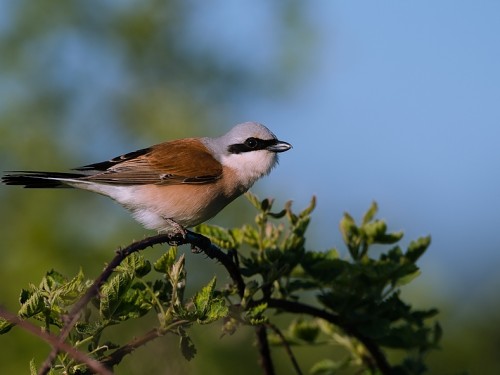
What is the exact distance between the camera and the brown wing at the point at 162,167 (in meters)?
4.34

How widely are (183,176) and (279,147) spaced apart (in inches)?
21.5

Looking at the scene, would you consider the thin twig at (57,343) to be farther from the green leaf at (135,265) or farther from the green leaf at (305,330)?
the green leaf at (305,330)

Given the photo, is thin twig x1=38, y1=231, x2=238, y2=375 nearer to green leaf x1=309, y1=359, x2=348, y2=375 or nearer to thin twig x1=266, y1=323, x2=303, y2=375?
thin twig x1=266, y1=323, x2=303, y2=375

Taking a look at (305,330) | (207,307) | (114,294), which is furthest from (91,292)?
(305,330)

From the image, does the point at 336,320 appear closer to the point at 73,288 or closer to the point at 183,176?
the point at 73,288

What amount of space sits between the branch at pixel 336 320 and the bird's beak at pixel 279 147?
1.81 metres

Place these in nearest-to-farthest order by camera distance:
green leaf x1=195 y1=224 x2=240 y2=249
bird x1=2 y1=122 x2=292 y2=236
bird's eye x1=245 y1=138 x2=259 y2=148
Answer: green leaf x1=195 y1=224 x2=240 y2=249 → bird x1=2 y1=122 x2=292 y2=236 → bird's eye x1=245 y1=138 x2=259 y2=148

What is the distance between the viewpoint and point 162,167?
4.55 m

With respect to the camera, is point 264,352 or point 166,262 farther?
point 264,352

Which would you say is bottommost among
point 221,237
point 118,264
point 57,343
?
point 57,343

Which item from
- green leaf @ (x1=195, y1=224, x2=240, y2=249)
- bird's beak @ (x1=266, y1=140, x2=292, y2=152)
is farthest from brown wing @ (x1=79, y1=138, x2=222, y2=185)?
green leaf @ (x1=195, y1=224, x2=240, y2=249)

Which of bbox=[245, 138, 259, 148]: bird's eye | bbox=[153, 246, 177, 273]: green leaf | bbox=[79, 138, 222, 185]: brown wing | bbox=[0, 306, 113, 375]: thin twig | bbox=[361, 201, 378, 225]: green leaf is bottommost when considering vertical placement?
bbox=[0, 306, 113, 375]: thin twig

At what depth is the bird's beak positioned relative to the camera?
14.4ft

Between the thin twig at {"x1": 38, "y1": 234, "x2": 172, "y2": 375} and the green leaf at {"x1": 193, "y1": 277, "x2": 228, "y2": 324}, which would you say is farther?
the green leaf at {"x1": 193, "y1": 277, "x2": 228, "y2": 324}
